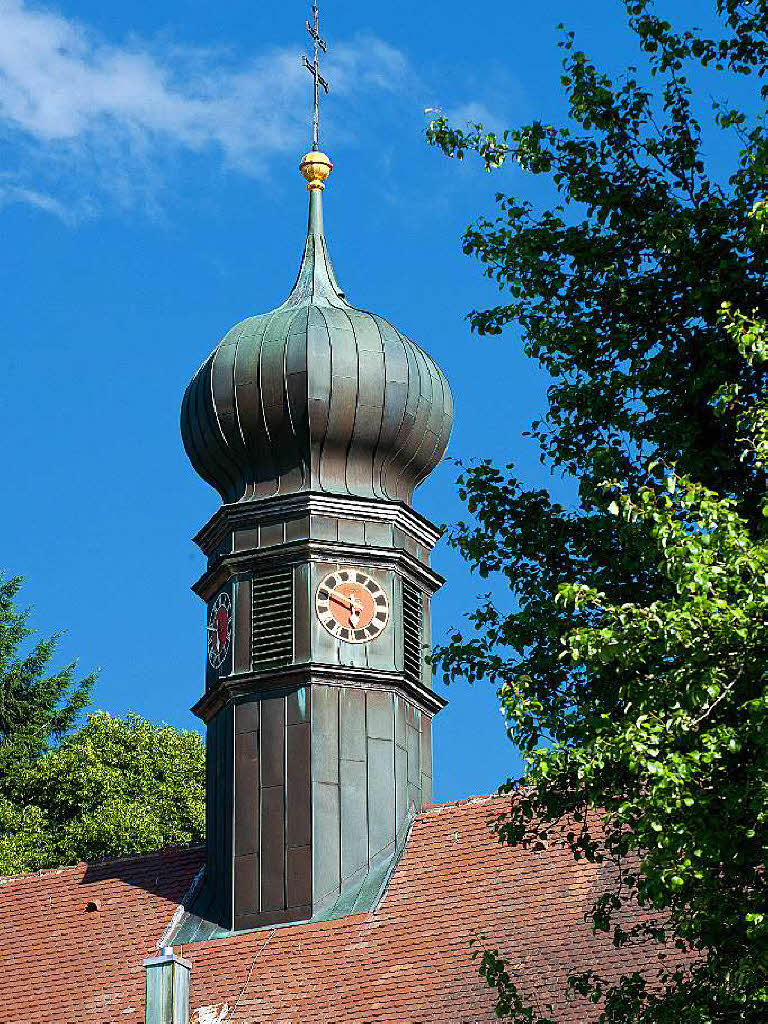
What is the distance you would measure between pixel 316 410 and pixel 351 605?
2.25 m

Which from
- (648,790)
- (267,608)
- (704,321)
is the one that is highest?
(267,608)

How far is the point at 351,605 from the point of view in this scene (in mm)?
24031

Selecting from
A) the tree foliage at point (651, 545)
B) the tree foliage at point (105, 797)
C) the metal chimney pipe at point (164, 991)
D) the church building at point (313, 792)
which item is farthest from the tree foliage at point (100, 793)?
the tree foliage at point (651, 545)

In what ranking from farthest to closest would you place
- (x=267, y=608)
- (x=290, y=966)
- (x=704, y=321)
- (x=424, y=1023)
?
(x=267, y=608), (x=290, y=966), (x=424, y=1023), (x=704, y=321)

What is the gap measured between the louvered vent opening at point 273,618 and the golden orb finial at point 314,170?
6.14 meters

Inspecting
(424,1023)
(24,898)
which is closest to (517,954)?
(424,1023)

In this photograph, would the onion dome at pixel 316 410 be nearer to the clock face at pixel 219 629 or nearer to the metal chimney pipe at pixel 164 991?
the clock face at pixel 219 629

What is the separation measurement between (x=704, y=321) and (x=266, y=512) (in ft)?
36.6

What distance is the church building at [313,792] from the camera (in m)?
21.0

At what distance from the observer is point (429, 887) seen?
72.9 feet

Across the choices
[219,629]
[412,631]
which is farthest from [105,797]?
[412,631]

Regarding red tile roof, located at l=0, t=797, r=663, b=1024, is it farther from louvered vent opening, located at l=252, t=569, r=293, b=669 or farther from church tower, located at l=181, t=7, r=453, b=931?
louvered vent opening, located at l=252, t=569, r=293, b=669

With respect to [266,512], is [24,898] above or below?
below

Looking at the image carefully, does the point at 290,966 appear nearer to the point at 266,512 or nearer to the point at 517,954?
the point at 517,954
